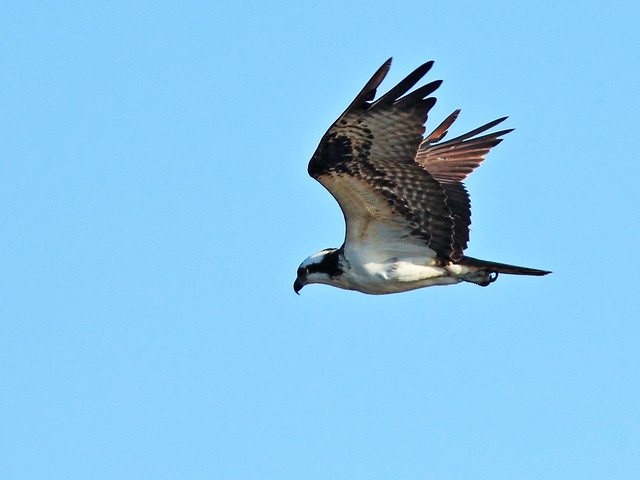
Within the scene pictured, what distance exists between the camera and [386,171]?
1085cm

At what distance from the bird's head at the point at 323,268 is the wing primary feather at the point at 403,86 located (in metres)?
2.09

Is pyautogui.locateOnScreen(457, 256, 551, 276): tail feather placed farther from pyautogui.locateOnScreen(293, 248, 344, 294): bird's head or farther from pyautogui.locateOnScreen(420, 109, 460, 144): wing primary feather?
pyautogui.locateOnScreen(420, 109, 460, 144): wing primary feather

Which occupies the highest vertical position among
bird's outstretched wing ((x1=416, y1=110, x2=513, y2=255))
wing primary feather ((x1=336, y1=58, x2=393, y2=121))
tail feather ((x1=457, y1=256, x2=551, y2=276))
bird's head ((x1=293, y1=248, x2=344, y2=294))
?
bird's outstretched wing ((x1=416, y1=110, x2=513, y2=255))

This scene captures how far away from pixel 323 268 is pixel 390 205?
1.14 meters

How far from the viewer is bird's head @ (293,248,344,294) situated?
11914mm

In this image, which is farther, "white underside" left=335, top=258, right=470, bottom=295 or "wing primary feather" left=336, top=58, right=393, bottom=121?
"white underside" left=335, top=258, right=470, bottom=295

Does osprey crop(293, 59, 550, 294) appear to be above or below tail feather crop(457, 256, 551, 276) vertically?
above

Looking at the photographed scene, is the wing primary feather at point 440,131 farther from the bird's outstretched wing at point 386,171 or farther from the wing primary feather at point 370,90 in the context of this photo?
the wing primary feather at point 370,90

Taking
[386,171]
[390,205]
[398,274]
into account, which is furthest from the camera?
[398,274]

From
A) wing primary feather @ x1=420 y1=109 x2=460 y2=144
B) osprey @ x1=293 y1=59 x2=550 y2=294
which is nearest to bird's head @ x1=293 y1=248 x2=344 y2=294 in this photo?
osprey @ x1=293 y1=59 x2=550 y2=294

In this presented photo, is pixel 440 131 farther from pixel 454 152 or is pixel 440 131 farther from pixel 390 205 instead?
pixel 390 205

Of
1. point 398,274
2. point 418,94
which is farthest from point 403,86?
point 398,274

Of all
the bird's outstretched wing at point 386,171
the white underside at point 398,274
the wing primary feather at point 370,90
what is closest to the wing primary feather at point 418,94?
the bird's outstretched wing at point 386,171

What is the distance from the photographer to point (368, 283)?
11.8 m
